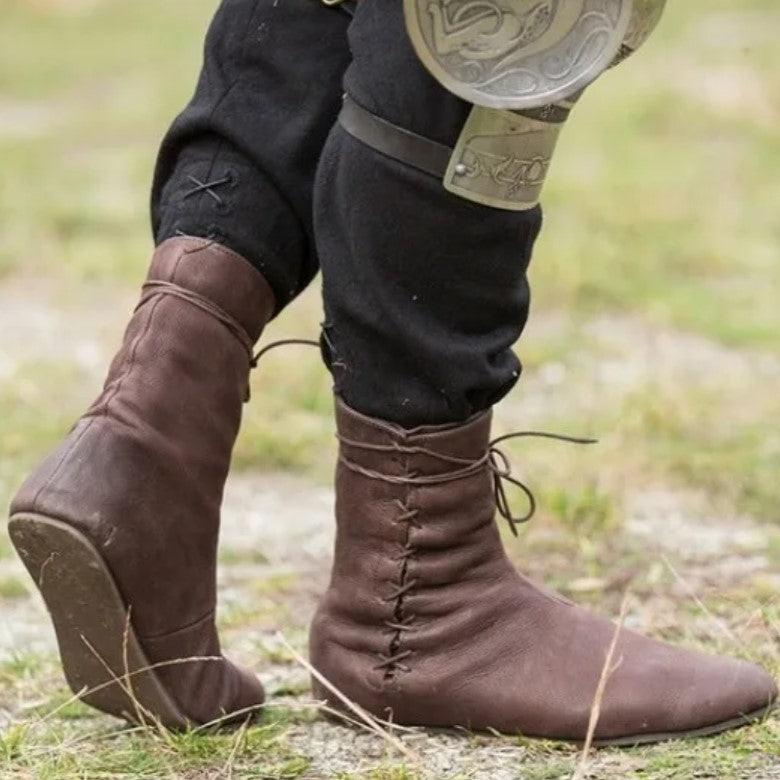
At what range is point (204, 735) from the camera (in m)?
1.51

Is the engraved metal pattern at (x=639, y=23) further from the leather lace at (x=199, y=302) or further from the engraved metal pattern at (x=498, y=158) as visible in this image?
the leather lace at (x=199, y=302)

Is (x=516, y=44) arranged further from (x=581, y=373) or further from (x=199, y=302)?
(x=581, y=373)

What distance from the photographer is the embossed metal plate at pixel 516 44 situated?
1.32 m

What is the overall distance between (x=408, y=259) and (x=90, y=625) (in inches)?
16.1

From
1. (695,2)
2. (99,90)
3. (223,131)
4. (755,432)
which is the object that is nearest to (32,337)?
(755,432)

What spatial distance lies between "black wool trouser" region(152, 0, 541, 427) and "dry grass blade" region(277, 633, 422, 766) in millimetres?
227

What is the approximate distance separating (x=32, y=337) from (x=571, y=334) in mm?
1148

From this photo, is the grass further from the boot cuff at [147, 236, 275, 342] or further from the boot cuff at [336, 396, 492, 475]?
the boot cuff at [147, 236, 275, 342]

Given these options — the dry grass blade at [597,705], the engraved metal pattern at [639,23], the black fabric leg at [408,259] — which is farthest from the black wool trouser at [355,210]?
the dry grass blade at [597,705]

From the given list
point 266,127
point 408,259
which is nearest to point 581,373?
point 266,127

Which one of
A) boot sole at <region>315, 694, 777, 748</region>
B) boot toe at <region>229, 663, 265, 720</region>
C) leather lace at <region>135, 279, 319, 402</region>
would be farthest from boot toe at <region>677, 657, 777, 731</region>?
leather lace at <region>135, 279, 319, 402</region>

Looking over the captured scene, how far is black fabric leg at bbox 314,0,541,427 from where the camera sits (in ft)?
4.57

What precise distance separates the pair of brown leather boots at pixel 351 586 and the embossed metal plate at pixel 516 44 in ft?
1.01

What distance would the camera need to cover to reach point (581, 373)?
131 inches
